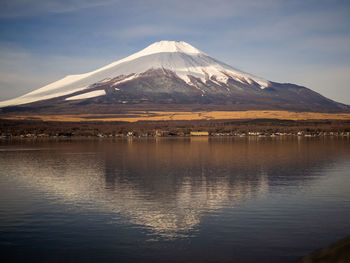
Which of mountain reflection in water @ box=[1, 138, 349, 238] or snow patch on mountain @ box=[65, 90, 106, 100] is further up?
snow patch on mountain @ box=[65, 90, 106, 100]

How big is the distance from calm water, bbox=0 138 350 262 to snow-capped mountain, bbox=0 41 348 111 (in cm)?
12069

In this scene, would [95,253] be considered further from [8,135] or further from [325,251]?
[8,135]

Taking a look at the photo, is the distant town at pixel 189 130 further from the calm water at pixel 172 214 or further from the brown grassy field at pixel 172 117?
the calm water at pixel 172 214

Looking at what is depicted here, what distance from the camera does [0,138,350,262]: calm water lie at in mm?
9586

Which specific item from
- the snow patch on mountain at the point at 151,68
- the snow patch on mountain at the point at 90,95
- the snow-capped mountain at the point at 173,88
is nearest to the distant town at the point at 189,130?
the snow-capped mountain at the point at 173,88

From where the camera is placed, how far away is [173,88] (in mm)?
163500

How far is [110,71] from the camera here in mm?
190750

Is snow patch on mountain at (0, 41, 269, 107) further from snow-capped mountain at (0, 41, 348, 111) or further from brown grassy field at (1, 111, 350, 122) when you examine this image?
brown grassy field at (1, 111, 350, 122)

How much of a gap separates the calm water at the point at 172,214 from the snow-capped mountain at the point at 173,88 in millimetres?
120689

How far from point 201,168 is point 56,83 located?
183858 mm

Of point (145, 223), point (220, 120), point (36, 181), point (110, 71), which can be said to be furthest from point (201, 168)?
point (110, 71)

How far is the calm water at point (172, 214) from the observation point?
9586 mm

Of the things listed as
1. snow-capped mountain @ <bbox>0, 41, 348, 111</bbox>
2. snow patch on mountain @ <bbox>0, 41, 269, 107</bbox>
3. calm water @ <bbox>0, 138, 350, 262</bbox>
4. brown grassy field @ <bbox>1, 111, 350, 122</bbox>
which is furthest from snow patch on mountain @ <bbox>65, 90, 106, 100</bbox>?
calm water @ <bbox>0, 138, 350, 262</bbox>

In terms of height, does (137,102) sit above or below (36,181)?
above
